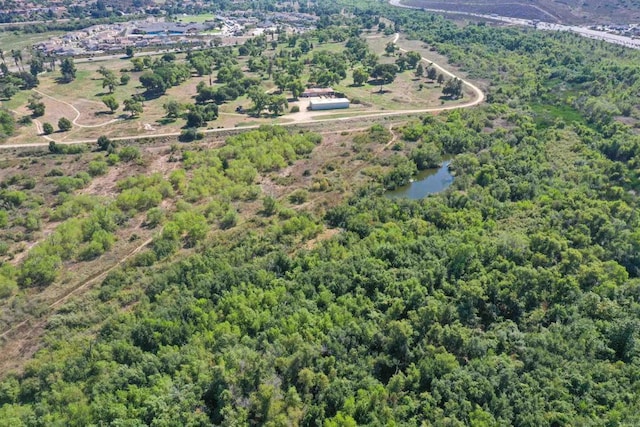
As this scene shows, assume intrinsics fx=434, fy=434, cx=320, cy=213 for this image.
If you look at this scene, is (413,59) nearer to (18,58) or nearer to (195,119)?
(195,119)

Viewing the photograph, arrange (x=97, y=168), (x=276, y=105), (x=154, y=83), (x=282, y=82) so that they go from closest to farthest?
(x=97, y=168) < (x=276, y=105) < (x=154, y=83) < (x=282, y=82)

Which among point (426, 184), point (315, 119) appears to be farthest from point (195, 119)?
point (426, 184)

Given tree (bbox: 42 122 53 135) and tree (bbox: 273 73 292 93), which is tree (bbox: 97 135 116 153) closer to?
tree (bbox: 42 122 53 135)

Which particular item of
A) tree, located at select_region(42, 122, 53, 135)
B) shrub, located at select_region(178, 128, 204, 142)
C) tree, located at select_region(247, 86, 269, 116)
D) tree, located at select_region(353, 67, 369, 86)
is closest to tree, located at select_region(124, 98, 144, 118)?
tree, located at select_region(42, 122, 53, 135)

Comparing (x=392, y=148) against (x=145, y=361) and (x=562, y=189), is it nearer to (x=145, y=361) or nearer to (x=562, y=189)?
(x=562, y=189)

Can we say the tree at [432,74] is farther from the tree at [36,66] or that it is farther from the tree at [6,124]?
the tree at [36,66]
